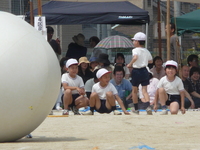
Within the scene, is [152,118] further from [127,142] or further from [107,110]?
[127,142]

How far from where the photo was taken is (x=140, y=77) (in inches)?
493

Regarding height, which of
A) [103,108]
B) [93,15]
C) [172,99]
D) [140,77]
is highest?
[93,15]

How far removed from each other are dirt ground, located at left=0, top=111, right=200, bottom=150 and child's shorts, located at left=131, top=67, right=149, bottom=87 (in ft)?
5.28

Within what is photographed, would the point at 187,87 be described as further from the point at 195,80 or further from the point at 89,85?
the point at 89,85

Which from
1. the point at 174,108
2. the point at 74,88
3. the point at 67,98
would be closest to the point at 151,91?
the point at 174,108

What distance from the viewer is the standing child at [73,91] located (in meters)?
12.4

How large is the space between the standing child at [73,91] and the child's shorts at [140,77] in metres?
1.18

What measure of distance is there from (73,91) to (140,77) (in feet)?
5.10

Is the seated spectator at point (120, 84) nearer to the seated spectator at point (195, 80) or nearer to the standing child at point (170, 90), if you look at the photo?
the standing child at point (170, 90)

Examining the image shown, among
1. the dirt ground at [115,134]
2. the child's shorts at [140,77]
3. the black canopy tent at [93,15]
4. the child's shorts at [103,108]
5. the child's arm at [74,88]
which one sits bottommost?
the dirt ground at [115,134]

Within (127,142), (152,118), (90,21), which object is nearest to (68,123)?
(152,118)

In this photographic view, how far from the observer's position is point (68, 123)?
10.1m

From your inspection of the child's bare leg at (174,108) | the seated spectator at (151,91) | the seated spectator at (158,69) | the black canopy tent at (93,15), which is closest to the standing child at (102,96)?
the child's bare leg at (174,108)

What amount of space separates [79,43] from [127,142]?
10.1 metres
